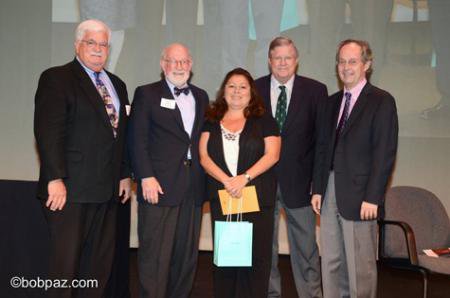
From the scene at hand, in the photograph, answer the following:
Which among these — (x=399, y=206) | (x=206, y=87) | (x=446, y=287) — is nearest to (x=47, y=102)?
(x=399, y=206)

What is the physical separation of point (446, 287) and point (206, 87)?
10.4 ft

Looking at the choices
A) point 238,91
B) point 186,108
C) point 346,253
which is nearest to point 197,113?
point 186,108

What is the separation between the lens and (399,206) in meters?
4.05

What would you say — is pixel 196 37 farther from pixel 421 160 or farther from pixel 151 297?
pixel 151 297

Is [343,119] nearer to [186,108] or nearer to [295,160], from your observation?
[295,160]

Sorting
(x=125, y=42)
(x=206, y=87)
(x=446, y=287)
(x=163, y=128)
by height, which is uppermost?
(x=125, y=42)

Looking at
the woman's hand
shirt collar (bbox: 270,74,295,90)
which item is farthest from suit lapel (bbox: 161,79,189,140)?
shirt collar (bbox: 270,74,295,90)

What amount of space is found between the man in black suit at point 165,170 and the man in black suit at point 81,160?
0.59 feet

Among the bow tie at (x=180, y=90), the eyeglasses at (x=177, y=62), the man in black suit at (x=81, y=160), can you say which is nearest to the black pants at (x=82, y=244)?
the man in black suit at (x=81, y=160)

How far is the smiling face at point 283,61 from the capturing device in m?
3.88

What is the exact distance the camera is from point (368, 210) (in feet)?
11.1

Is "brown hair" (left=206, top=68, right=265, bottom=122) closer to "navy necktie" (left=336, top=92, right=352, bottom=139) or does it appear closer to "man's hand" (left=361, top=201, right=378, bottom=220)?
"navy necktie" (left=336, top=92, right=352, bottom=139)

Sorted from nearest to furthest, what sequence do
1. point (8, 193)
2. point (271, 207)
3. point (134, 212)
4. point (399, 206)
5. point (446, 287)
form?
point (8, 193)
point (271, 207)
point (399, 206)
point (446, 287)
point (134, 212)

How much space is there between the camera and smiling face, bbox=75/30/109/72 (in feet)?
10.9
